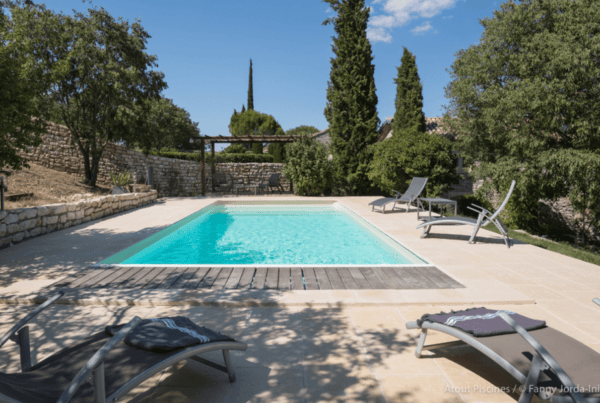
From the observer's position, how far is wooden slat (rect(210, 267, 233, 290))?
3.62m

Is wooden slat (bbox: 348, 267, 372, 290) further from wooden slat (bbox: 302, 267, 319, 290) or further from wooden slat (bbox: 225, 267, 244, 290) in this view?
wooden slat (bbox: 225, 267, 244, 290)

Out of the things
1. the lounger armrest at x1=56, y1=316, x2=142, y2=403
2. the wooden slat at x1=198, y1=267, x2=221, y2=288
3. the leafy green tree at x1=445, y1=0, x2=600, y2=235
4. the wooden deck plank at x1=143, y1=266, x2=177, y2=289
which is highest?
the leafy green tree at x1=445, y1=0, x2=600, y2=235

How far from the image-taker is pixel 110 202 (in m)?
9.16

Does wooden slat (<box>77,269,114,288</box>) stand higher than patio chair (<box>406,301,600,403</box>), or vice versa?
patio chair (<box>406,301,600,403</box>)

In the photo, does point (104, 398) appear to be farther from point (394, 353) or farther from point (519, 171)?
point (519, 171)

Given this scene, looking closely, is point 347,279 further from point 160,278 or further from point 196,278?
point 160,278

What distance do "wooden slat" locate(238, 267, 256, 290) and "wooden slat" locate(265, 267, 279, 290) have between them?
0.18 metres

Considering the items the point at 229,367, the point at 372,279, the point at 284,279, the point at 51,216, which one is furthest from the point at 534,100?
the point at 51,216

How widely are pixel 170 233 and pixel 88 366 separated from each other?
6.45 m

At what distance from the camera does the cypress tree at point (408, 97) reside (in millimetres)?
18641

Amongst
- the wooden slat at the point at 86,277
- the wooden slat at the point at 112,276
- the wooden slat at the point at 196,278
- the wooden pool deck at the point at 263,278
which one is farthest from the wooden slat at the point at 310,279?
the wooden slat at the point at 86,277

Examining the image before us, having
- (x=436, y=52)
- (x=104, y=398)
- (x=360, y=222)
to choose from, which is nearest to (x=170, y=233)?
(x=360, y=222)

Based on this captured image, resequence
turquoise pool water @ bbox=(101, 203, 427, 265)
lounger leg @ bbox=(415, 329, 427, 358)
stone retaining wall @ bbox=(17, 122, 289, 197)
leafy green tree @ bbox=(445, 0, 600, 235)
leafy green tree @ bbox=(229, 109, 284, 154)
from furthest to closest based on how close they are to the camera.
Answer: leafy green tree @ bbox=(229, 109, 284, 154)
stone retaining wall @ bbox=(17, 122, 289, 197)
leafy green tree @ bbox=(445, 0, 600, 235)
turquoise pool water @ bbox=(101, 203, 427, 265)
lounger leg @ bbox=(415, 329, 427, 358)

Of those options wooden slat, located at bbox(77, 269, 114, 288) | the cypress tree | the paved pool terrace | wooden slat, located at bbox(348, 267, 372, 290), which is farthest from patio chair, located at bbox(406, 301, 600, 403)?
the cypress tree
